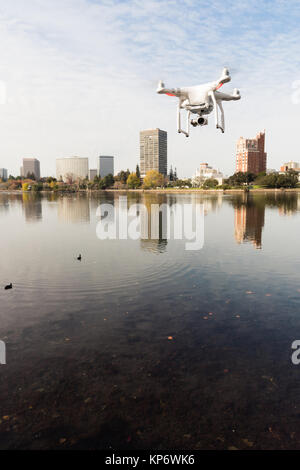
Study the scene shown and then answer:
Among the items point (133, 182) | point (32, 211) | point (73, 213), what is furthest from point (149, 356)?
point (133, 182)

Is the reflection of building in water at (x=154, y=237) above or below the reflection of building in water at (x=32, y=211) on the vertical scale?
below

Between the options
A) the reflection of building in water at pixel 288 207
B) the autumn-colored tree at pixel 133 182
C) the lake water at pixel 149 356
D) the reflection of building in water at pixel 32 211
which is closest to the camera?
the lake water at pixel 149 356

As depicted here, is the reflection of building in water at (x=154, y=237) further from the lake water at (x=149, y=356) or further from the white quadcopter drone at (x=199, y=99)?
the white quadcopter drone at (x=199, y=99)

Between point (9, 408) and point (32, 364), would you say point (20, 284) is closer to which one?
point (32, 364)

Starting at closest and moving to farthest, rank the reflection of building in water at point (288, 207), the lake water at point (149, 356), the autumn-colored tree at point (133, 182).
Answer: the lake water at point (149, 356), the reflection of building in water at point (288, 207), the autumn-colored tree at point (133, 182)

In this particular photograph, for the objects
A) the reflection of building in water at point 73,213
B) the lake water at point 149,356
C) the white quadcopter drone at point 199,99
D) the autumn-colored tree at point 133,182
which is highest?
the autumn-colored tree at point 133,182

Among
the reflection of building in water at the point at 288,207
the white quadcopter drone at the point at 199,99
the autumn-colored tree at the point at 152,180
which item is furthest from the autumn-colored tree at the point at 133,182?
the white quadcopter drone at the point at 199,99

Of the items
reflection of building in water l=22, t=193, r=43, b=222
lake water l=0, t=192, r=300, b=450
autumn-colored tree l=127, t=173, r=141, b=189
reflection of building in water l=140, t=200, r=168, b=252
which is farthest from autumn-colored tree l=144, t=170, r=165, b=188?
lake water l=0, t=192, r=300, b=450
